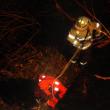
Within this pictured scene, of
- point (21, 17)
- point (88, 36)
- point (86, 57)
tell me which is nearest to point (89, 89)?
point (86, 57)

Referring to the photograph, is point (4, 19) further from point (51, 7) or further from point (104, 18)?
point (104, 18)

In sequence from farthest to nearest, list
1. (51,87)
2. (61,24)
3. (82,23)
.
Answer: (61,24) → (51,87) → (82,23)

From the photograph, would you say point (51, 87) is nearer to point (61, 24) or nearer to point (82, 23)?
point (82, 23)

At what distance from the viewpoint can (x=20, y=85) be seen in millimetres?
6289

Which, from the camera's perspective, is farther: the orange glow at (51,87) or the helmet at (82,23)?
the orange glow at (51,87)

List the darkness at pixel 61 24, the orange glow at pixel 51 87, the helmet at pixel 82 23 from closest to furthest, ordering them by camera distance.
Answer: the helmet at pixel 82 23
the orange glow at pixel 51 87
the darkness at pixel 61 24

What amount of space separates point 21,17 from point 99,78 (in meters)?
2.33

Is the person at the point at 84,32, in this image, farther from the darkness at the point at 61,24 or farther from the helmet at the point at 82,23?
the darkness at the point at 61,24

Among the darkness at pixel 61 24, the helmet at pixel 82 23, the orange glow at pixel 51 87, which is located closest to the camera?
the helmet at pixel 82 23

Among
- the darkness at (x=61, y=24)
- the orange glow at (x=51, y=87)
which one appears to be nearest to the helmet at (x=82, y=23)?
the darkness at (x=61, y=24)

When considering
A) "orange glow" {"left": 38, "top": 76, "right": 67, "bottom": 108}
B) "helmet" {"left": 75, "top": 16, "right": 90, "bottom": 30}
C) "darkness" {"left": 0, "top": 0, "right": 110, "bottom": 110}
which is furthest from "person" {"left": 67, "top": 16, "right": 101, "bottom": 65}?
"orange glow" {"left": 38, "top": 76, "right": 67, "bottom": 108}

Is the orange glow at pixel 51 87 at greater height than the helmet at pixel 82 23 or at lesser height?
lesser

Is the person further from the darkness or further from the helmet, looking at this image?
the darkness

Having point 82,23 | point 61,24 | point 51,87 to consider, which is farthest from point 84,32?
point 51,87
